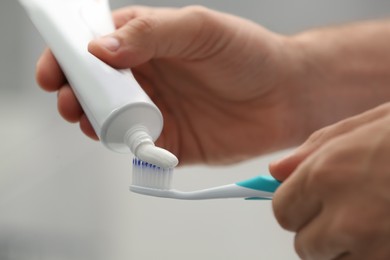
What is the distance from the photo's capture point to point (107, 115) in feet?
1.53

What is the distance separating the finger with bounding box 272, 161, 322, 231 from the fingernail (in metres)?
0.24

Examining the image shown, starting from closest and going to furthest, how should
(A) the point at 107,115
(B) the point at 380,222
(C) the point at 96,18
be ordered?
(B) the point at 380,222
(A) the point at 107,115
(C) the point at 96,18

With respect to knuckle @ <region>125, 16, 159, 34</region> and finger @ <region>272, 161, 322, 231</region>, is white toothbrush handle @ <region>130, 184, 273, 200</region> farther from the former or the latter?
knuckle @ <region>125, 16, 159, 34</region>

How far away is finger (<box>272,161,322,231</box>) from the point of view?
36cm

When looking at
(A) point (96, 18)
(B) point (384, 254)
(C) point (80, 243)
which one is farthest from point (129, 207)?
(B) point (384, 254)

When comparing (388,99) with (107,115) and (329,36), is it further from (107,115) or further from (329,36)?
(107,115)

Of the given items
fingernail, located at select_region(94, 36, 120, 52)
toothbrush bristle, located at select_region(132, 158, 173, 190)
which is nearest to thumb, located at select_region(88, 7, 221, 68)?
fingernail, located at select_region(94, 36, 120, 52)

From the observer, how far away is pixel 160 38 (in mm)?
596

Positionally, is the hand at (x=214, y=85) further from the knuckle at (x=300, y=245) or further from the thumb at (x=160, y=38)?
the knuckle at (x=300, y=245)

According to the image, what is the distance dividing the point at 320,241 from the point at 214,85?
0.38 meters

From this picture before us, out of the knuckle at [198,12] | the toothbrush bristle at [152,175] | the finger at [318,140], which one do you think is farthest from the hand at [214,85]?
the finger at [318,140]

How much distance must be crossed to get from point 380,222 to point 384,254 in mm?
25

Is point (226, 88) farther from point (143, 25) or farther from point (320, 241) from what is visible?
point (320, 241)

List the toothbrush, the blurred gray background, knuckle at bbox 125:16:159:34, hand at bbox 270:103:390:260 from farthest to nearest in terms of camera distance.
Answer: the blurred gray background, knuckle at bbox 125:16:159:34, the toothbrush, hand at bbox 270:103:390:260
